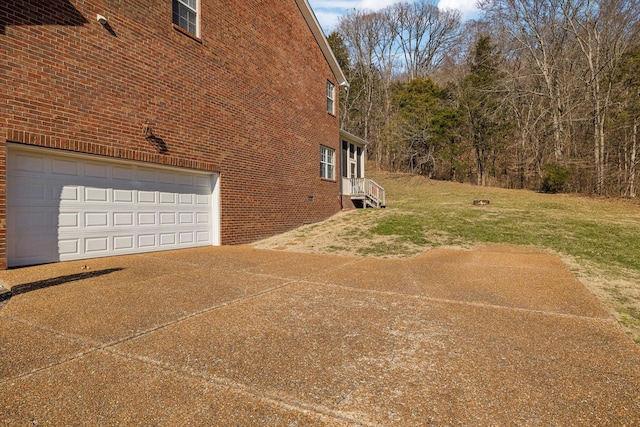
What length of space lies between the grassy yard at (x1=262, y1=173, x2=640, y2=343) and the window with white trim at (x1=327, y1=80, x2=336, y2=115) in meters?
5.10

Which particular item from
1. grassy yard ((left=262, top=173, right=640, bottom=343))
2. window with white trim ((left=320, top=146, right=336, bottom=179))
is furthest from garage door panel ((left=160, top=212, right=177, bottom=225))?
window with white trim ((left=320, top=146, right=336, bottom=179))

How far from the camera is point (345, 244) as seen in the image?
33.3 feet

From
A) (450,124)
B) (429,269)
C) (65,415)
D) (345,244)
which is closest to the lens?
(65,415)

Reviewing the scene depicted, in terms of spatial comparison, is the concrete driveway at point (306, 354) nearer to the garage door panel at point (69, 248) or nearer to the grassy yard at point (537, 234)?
the grassy yard at point (537, 234)

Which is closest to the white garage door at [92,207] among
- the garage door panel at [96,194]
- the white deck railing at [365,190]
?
the garage door panel at [96,194]

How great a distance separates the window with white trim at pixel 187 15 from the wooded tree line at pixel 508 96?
22.0 metres

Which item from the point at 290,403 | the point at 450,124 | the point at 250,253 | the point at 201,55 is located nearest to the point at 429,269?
the point at 250,253

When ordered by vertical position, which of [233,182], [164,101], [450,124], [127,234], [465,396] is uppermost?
[450,124]

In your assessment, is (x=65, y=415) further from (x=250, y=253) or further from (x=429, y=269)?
(x=250, y=253)

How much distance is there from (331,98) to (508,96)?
15.2 meters

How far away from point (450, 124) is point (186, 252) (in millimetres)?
27623

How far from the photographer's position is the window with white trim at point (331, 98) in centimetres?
1645

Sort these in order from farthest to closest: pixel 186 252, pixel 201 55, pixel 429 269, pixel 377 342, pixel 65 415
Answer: pixel 201 55 → pixel 186 252 → pixel 429 269 → pixel 377 342 → pixel 65 415

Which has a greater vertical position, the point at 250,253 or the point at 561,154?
the point at 561,154
